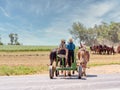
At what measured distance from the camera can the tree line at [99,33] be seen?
538 ft

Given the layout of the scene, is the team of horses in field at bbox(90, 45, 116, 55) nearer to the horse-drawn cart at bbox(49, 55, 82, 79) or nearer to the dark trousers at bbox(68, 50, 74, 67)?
the dark trousers at bbox(68, 50, 74, 67)

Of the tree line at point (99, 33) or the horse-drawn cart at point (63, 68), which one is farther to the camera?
the tree line at point (99, 33)

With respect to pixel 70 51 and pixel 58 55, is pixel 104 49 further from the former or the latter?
pixel 58 55

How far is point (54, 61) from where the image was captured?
1836 cm

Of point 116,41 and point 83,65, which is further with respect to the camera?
point 116,41

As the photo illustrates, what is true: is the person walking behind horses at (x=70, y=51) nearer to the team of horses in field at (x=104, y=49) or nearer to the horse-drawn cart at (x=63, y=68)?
the horse-drawn cart at (x=63, y=68)

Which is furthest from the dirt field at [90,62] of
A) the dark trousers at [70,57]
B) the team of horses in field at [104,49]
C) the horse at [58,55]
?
the team of horses in field at [104,49]

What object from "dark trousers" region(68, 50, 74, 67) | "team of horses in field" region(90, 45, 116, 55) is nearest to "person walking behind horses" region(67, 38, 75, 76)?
"dark trousers" region(68, 50, 74, 67)

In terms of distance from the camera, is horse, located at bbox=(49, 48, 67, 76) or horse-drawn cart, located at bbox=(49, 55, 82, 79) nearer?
horse-drawn cart, located at bbox=(49, 55, 82, 79)

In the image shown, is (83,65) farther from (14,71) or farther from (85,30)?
(85,30)

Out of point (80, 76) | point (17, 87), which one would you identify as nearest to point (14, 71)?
point (80, 76)

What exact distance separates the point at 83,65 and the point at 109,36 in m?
148

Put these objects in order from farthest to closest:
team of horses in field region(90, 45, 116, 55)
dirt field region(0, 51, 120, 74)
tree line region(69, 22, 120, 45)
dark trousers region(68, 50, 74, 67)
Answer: tree line region(69, 22, 120, 45), team of horses in field region(90, 45, 116, 55), dirt field region(0, 51, 120, 74), dark trousers region(68, 50, 74, 67)

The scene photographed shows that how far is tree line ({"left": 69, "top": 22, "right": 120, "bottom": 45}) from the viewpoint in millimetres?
164125
